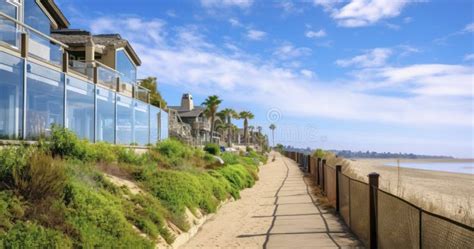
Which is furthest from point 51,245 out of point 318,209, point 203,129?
point 203,129

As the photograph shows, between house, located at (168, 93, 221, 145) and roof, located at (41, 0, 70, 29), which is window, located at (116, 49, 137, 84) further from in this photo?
house, located at (168, 93, 221, 145)

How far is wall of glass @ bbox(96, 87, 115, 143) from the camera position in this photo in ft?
61.7

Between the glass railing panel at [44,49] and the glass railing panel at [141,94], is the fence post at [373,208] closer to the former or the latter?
the glass railing panel at [44,49]

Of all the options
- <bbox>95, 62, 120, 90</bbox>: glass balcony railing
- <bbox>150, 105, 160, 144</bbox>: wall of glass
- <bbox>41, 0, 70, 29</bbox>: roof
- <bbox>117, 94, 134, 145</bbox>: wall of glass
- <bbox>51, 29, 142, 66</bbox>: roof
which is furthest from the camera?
<bbox>51, 29, 142, 66</bbox>: roof

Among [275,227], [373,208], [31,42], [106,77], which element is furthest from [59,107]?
[373,208]

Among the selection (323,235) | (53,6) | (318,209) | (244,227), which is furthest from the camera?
(53,6)

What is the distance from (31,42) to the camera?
14008mm

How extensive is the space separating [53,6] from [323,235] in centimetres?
1888

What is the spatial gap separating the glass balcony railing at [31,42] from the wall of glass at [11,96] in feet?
2.66

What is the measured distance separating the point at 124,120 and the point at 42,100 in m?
8.78

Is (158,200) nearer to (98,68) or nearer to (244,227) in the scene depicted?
(244,227)

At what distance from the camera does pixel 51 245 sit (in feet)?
20.6

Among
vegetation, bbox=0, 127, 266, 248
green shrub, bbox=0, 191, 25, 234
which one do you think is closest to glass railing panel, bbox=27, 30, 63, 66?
vegetation, bbox=0, 127, 266, 248

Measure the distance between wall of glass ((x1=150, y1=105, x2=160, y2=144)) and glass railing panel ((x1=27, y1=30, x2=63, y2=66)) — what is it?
11.0m
